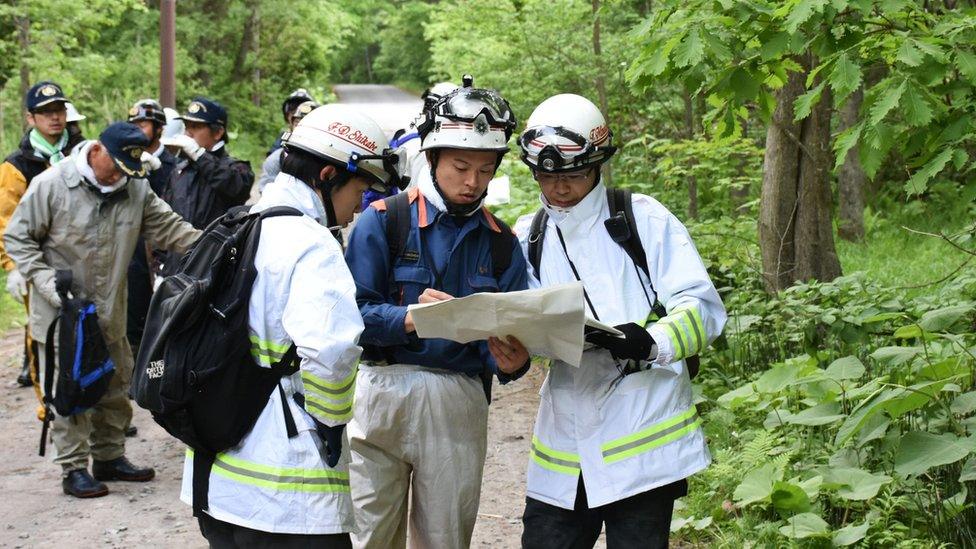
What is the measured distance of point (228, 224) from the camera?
3.27m

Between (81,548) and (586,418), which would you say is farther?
(81,548)

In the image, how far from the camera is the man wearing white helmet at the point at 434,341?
369cm

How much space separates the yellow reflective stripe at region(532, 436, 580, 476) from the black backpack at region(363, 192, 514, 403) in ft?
1.99

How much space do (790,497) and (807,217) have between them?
3525 millimetres

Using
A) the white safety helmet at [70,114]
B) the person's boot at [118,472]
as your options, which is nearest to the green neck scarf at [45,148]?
the white safety helmet at [70,114]

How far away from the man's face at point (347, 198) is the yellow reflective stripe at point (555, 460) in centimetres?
104

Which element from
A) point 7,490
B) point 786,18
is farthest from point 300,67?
point 786,18

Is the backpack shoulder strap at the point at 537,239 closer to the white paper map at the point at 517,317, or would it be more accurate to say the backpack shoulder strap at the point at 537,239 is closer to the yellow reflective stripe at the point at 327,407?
the white paper map at the point at 517,317

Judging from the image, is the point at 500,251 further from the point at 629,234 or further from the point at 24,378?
the point at 24,378

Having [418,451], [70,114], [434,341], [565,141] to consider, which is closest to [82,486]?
[70,114]

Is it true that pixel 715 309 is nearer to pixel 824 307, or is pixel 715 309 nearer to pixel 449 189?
pixel 449 189

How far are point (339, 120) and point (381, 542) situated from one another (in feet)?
5.15

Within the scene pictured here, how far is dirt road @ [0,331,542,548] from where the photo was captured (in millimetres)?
5902

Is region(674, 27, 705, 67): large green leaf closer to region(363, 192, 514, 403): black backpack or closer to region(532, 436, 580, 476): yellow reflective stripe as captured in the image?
region(363, 192, 514, 403): black backpack
